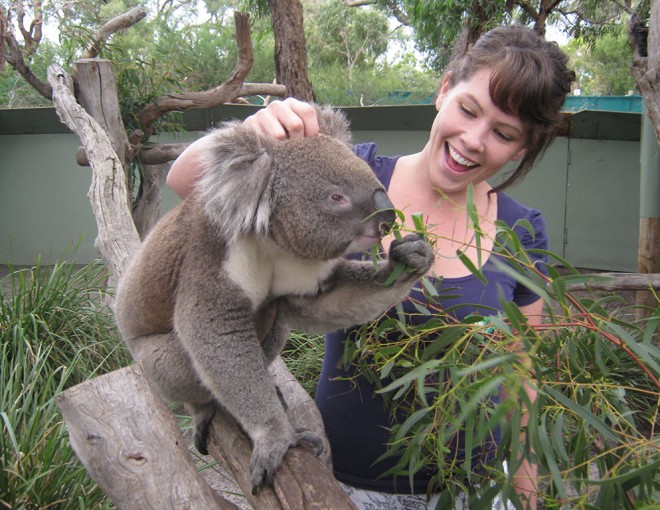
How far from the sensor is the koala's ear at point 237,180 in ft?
4.84

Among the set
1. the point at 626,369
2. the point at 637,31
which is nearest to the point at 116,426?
the point at 626,369

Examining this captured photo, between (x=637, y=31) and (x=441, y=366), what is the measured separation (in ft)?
13.4

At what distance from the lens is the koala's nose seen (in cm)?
149

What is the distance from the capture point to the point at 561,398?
939 mm

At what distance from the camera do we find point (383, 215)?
150 cm

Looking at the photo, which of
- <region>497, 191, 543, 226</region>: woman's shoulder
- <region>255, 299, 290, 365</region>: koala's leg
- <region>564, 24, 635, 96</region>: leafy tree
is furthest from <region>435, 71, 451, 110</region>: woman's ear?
<region>564, 24, 635, 96</region>: leafy tree

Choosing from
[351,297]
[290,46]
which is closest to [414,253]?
[351,297]

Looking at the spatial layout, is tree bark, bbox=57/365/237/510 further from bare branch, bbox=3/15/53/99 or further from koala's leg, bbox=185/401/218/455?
bare branch, bbox=3/15/53/99

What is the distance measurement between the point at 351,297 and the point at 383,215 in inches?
11.7

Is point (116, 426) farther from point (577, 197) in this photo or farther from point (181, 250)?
point (577, 197)

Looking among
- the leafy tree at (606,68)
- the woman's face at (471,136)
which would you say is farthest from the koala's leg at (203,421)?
the leafy tree at (606,68)

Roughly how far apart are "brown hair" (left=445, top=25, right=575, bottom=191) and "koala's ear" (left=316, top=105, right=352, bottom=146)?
0.36m

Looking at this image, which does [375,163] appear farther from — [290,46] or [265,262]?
[290,46]

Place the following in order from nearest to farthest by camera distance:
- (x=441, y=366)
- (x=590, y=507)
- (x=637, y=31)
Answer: (x=590, y=507), (x=441, y=366), (x=637, y=31)
